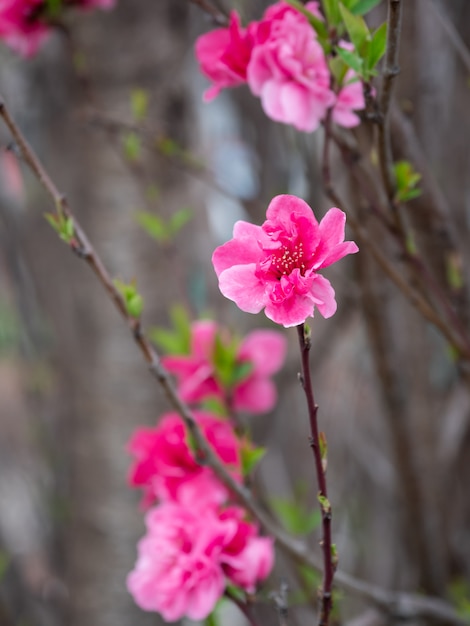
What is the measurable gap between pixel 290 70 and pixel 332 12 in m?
0.05

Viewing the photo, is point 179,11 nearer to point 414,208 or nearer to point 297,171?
point 297,171

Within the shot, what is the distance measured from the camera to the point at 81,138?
3.92ft

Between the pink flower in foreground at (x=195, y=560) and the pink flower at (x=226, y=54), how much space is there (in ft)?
1.17

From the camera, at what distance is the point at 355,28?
0.48m

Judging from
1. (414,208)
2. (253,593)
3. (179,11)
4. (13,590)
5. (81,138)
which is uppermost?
(179,11)

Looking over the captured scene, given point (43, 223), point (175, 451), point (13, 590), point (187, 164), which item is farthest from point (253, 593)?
point (43, 223)

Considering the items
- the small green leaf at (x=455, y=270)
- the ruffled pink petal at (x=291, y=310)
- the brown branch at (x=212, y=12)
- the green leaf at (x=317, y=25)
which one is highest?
the brown branch at (x=212, y=12)

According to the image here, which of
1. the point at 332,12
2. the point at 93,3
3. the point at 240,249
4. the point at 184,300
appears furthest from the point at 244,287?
the point at 184,300

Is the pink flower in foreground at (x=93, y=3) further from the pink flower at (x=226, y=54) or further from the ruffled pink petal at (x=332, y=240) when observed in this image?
the ruffled pink petal at (x=332, y=240)

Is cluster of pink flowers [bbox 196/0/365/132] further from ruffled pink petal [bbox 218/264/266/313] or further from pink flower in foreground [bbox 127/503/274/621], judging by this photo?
pink flower in foreground [bbox 127/503/274/621]

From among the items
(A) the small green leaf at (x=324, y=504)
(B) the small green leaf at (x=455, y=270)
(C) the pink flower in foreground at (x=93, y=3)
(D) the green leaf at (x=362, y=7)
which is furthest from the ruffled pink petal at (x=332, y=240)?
(C) the pink flower in foreground at (x=93, y=3)

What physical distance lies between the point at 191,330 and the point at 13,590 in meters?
0.73

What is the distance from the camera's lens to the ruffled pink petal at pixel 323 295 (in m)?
0.36

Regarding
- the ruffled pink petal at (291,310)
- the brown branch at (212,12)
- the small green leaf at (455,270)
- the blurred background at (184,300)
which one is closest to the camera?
the ruffled pink petal at (291,310)
